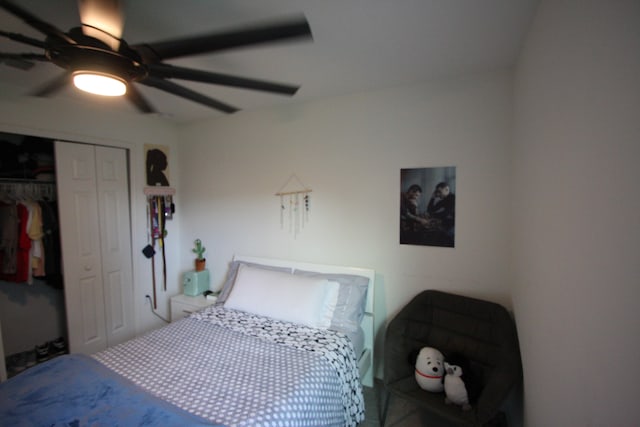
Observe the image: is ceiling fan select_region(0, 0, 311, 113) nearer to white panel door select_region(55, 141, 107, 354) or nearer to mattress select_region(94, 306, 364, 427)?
mattress select_region(94, 306, 364, 427)

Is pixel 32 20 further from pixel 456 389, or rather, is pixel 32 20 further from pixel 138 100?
pixel 456 389

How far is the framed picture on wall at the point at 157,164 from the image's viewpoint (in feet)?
9.94

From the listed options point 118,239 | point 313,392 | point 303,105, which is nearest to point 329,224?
point 303,105

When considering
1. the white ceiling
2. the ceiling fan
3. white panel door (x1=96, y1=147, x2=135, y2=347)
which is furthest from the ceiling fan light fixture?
white panel door (x1=96, y1=147, x2=135, y2=347)

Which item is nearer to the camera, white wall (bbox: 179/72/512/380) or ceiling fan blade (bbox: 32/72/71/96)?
ceiling fan blade (bbox: 32/72/71/96)

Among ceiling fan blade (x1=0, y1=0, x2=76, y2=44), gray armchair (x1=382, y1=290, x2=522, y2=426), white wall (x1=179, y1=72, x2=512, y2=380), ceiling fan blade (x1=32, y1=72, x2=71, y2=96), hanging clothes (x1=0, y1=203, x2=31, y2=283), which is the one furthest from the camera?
hanging clothes (x1=0, y1=203, x2=31, y2=283)

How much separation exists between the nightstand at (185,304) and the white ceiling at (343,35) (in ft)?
6.86

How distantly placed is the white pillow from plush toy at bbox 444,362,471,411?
2.73 ft

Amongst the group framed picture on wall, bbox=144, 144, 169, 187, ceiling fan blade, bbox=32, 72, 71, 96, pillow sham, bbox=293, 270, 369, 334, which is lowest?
pillow sham, bbox=293, 270, 369, 334

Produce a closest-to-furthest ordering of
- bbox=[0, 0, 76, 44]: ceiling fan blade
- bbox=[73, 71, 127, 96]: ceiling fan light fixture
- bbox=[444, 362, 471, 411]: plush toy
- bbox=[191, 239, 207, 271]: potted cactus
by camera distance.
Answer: bbox=[0, 0, 76, 44]: ceiling fan blade < bbox=[73, 71, 127, 96]: ceiling fan light fixture < bbox=[444, 362, 471, 411]: plush toy < bbox=[191, 239, 207, 271]: potted cactus

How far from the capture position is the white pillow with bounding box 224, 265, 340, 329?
2.06 metres

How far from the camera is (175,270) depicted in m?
3.34

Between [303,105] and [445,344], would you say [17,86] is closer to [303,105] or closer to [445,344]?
[303,105]

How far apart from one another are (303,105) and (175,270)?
2.50 meters
